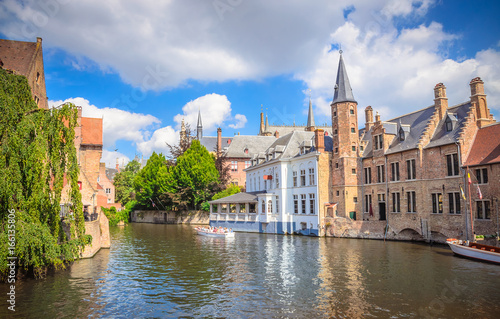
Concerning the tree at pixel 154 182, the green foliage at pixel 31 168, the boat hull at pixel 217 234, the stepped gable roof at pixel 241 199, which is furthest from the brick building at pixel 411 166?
the tree at pixel 154 182

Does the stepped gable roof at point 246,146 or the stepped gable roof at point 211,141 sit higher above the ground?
the stepped gable roof at point 211,141

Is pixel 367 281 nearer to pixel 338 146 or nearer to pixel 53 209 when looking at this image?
pixel 53 209

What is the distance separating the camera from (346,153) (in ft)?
127

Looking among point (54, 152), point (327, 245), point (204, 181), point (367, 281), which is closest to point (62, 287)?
point (54, 152)

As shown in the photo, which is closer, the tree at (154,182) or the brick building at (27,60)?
the brick building at (27,60)

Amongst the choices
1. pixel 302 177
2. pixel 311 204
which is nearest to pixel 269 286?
pixel 311 204

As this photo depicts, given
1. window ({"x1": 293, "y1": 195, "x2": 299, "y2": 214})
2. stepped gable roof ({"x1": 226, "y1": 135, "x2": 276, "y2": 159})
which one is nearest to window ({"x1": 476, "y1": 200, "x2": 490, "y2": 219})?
window ({"x1": 293, "y1": 195, "x2": 299, "y2": 214})

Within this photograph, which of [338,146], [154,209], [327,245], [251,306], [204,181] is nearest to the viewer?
[251,306]

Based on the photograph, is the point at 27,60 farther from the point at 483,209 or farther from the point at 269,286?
the point at 483,209

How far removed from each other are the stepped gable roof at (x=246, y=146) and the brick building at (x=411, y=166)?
106 ft

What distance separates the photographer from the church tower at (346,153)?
125ft

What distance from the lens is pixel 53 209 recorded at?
1688cm

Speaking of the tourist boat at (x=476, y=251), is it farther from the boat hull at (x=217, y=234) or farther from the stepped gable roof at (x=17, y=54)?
the stepped gable roof at (x=17, y=54)

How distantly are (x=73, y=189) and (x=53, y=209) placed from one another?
1339mm
